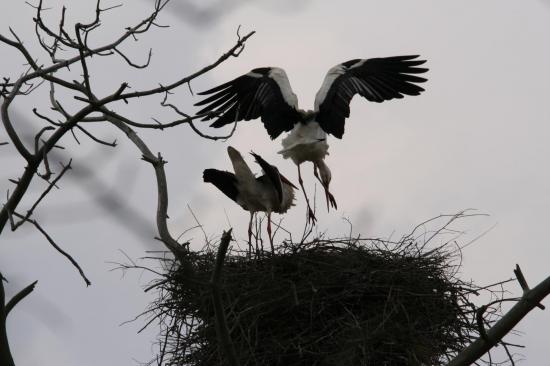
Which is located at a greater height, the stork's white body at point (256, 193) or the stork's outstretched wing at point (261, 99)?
the stork's outstretched wing at point (261, 99)

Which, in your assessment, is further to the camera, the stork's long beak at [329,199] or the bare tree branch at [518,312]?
the stork's long beak at [329,199]

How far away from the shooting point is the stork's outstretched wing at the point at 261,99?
7.89m

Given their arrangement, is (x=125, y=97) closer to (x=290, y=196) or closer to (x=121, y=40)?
(x=121, y=40)

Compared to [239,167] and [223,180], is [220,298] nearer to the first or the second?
[239,167]

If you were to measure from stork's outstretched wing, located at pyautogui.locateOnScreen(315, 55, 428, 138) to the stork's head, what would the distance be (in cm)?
73

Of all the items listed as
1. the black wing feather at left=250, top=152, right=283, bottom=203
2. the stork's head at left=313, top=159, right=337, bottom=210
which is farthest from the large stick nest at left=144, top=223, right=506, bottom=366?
the stork's head at left=313, top=159, right=337, bottom=210

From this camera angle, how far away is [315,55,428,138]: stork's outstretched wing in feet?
25.3

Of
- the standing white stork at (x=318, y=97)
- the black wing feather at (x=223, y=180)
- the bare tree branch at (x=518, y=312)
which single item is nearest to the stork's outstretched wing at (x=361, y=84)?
the standing white stork at (x=318, y=97)

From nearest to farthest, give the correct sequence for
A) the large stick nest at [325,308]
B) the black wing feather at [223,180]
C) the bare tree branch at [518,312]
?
the bare tree branch at [518,312], the large stick nest at [325,308], the black wing feather at [223,180]

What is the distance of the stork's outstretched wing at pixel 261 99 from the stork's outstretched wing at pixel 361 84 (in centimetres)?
27

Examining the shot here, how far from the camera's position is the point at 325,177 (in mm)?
8531

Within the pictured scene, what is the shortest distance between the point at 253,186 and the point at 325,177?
125 centimetres

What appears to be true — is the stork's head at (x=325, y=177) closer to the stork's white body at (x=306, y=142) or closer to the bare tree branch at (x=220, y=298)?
the stork's white body at (x=306, y=142)

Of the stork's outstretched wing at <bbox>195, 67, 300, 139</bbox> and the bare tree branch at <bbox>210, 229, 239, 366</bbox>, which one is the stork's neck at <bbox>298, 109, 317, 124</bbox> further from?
the bare tree branch at <bbox>210, 229, 239, 366</bbox>
